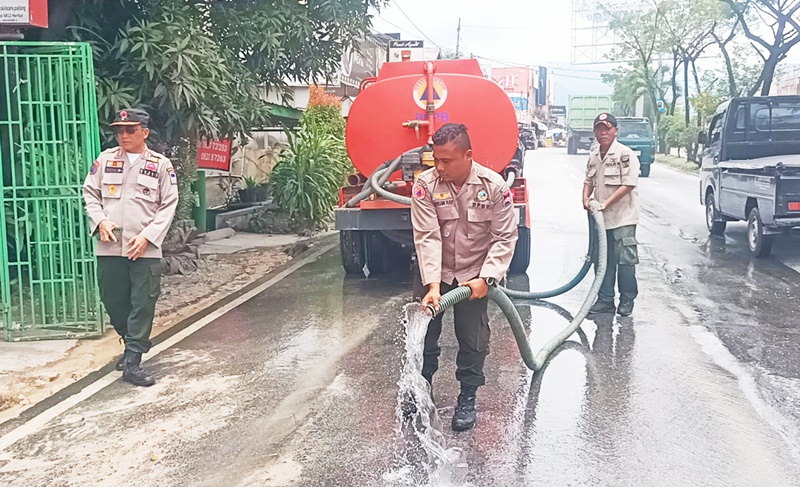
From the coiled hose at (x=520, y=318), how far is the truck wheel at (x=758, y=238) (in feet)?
13.7

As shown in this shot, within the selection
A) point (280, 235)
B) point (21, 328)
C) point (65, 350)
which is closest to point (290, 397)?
point (65, 350)

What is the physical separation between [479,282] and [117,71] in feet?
16.9

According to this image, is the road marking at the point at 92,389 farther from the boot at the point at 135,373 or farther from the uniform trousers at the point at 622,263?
A: the uniform trousers at the point at 622,263

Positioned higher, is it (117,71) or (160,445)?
(117,71)

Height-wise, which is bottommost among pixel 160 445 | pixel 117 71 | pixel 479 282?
pixel 160 445

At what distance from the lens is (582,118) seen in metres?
45.9

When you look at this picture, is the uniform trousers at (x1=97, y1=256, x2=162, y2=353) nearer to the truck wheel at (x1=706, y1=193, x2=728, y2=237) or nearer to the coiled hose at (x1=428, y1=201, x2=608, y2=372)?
the coiled hose at (x1=428, y1=201, x2=608, y2=372)

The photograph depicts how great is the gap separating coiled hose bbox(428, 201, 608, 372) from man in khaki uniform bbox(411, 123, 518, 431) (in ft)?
A: 0.31

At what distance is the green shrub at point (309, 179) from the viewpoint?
13352 millimetres

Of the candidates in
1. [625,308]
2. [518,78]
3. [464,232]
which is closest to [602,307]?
[625,308]

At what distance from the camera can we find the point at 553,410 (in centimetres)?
482

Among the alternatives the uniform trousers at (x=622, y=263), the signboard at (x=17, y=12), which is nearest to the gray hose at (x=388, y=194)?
the uniform trousers at (x=622, y=263)

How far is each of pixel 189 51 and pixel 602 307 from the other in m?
4.51

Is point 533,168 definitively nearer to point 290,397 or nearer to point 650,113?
point 290,397
